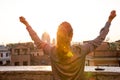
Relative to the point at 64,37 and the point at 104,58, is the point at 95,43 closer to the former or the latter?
the point at 64,37

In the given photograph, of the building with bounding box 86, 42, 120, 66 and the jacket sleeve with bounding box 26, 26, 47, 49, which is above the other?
the jacket sleeve with bounding box 26, 26, 47, 49

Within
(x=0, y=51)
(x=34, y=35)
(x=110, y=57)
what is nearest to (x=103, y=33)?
(x=34, y=35)

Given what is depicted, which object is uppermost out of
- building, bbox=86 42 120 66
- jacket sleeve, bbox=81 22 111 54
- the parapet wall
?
jacket sleeve, bbox=81 22 111 54

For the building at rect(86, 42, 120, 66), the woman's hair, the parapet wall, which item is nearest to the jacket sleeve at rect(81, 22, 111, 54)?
the woman's hair

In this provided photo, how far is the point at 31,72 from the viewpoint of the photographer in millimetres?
8266

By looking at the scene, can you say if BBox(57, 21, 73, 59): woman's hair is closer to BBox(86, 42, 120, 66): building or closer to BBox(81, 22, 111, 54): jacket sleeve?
BBox(81, 22, 111, 54): jacket sleeve

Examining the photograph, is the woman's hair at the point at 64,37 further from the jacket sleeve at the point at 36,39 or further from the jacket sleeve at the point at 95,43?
the jacket sleeve at the point at 36,39

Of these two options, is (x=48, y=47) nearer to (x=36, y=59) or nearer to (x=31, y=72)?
(x=31, y=72)

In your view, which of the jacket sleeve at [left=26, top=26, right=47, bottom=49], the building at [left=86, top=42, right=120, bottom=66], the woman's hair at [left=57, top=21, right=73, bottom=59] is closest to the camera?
the woman's hair at [left=57, top=21, right=73, bottom=59]

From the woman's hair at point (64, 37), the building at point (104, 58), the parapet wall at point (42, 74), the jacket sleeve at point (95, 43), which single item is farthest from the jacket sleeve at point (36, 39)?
the building at point (104, 58)

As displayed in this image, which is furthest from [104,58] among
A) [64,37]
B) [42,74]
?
[64,37]

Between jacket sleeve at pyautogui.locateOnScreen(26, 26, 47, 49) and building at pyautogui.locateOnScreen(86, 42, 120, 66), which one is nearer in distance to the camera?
jacket sleeve at pyautogui.locateOnScreen(26, 26, 47, 49)

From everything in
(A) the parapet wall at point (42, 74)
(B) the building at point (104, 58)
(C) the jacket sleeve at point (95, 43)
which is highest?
(C) the jacket sleeve at point (95, 43)

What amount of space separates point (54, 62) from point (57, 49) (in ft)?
0.52
